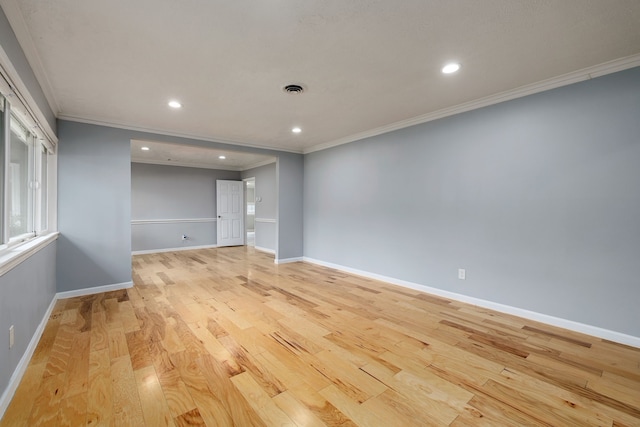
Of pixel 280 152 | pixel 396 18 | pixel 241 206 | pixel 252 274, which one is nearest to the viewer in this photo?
pixel 396 18

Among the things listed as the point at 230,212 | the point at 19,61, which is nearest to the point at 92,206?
the point at 19,61

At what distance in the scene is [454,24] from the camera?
74.9 inches

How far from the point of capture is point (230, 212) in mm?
8289

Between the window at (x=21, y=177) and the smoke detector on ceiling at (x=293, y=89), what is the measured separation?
2.15 m

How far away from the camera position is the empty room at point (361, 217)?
174cm

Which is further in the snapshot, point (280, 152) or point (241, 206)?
point (241, 206)

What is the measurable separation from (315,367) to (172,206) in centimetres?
682

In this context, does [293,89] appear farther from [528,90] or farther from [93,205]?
[93,205]

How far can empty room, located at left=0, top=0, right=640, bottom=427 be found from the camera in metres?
1.74

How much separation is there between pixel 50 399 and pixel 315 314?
82.1 inches

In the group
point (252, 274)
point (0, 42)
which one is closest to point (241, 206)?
point (252, 274)

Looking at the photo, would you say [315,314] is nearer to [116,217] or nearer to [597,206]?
[597,206]

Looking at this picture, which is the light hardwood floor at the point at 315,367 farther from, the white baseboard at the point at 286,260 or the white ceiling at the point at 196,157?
the white ceiling at the point at 196,157

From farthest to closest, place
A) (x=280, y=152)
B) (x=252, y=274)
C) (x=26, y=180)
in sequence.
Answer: (x=280, y=152) → (x=252, y=274) → (x=26, y=180)
